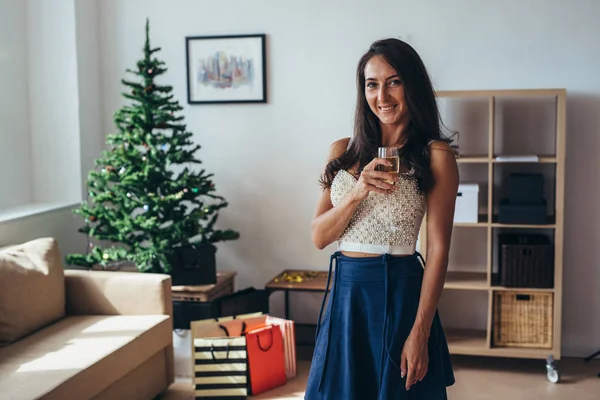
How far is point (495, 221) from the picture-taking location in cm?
385

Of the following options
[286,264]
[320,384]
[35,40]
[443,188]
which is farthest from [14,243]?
[443,188]

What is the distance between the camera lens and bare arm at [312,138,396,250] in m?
1.72

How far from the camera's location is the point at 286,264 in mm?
4445

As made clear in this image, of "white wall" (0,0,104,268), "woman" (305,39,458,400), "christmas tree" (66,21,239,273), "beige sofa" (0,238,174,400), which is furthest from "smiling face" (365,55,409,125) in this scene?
"white wall" (0,0,104,268)

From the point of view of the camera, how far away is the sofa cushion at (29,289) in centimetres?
305

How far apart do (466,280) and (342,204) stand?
7.64 feet

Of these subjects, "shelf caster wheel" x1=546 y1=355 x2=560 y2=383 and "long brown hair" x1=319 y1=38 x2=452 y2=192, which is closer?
"long brown hair" x1=319 y1=38 x2=452 y2=192

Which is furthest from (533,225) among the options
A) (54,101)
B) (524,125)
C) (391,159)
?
(54,101)

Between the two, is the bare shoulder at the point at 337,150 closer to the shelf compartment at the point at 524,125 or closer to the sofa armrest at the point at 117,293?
the sofa armrest at the point at 117,293

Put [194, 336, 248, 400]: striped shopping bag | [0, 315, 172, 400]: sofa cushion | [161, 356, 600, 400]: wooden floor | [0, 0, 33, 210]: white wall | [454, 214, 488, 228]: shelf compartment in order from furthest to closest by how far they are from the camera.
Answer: [0, 0, 33, 210]: white wall, [454, 214, 488, 228]: shelf compartment, [161, 356, 600, 400]: wooden floor, [194, 336, 248, 400]: striped shopping bag, [0, 315, 172, 400]: sofa cushion

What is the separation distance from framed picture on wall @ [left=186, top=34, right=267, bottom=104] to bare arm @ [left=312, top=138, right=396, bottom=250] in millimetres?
2441

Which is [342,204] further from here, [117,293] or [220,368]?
[117,293]

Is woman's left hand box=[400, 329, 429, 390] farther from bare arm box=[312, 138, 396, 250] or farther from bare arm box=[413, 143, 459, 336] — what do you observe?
bare arm box=[312, 138, 396, 250]

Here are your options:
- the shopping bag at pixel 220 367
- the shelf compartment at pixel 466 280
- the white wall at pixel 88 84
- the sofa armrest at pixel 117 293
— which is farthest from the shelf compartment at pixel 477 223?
the white wall at pixel 88 84
